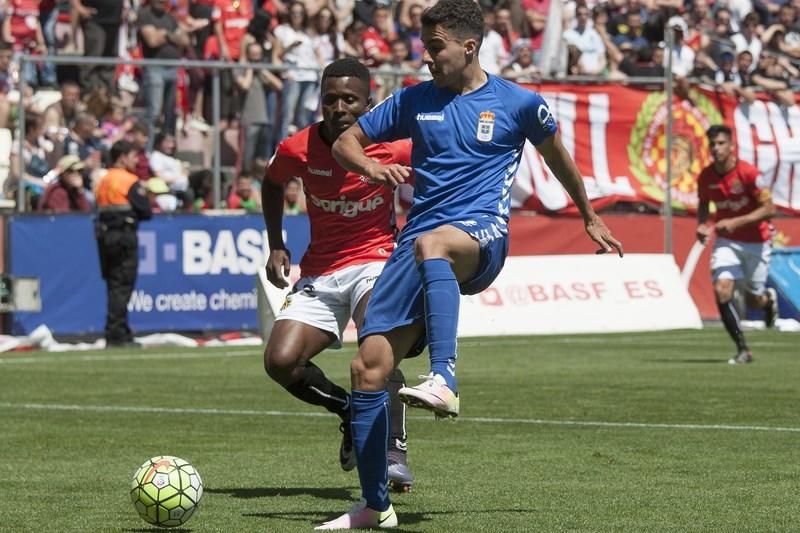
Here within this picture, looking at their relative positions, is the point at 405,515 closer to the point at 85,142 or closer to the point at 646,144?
the point at 85,142

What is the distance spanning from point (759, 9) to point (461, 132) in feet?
85.5

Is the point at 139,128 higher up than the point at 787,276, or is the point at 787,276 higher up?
the point at 139,128

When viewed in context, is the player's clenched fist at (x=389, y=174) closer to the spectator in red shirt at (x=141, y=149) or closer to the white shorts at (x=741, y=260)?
the white shorts at (x=741, y=260)

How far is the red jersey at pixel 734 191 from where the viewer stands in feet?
61.4

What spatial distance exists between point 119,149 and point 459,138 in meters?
14.0

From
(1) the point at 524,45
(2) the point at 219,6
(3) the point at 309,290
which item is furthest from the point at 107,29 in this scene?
(3) the point at 309,290

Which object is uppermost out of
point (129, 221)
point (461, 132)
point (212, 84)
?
point (461, 132)

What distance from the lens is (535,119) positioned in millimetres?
7688

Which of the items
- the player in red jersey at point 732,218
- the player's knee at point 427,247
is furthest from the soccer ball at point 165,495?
the player in red jersey at point 732,218

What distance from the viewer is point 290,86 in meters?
23.4

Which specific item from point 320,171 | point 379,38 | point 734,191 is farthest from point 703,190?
point 320,171

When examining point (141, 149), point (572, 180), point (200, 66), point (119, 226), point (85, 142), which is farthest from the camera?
point (200, 66)

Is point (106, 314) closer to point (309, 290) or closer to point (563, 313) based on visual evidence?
point (563, 313)

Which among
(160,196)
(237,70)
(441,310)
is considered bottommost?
(160,196)
